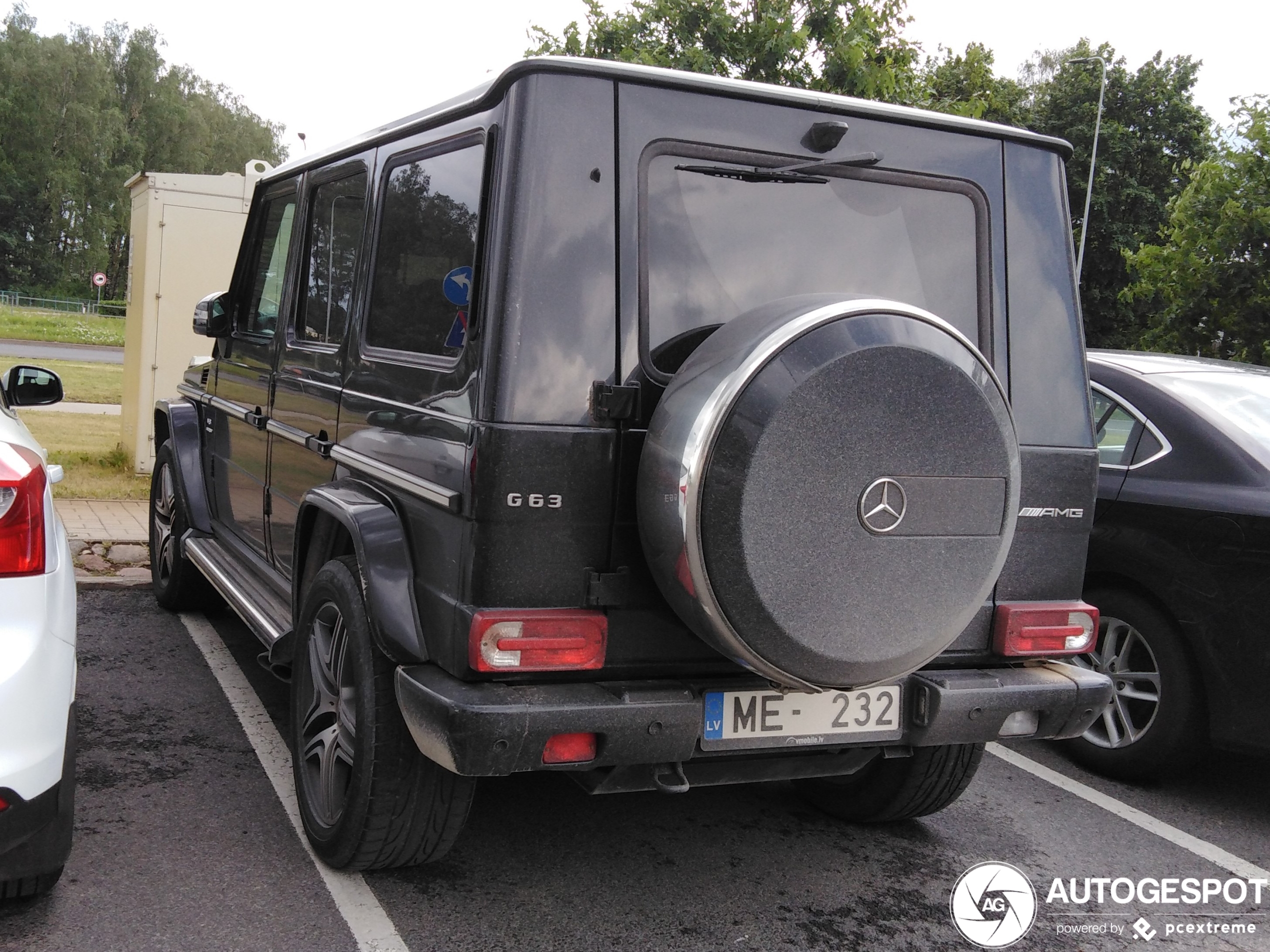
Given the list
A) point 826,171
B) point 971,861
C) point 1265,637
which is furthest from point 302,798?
point 1265,637

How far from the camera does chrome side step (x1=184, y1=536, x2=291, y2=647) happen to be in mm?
4098

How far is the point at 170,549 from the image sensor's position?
6.11 metres

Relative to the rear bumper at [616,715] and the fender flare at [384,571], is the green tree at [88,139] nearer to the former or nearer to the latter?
the fender flare at [384,571]

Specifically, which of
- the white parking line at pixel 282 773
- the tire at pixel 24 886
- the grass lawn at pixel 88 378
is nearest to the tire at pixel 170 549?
the white parking line at pixel 282 773

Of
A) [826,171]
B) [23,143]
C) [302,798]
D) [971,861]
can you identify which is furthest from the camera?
[23,143]

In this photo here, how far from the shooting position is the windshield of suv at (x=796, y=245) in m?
3.00

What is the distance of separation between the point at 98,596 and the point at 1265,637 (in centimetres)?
563

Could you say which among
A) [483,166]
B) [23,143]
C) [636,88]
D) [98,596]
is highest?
[23,143]

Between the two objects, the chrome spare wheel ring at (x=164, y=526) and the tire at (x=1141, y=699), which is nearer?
the tire at (x=1141, y=699)

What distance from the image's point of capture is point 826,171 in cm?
320

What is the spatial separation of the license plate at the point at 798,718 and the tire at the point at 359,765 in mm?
705

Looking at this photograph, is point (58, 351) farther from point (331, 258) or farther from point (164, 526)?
point (331, 258)

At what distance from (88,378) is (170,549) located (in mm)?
16236

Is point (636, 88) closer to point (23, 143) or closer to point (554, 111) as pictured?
point (554, 111)
